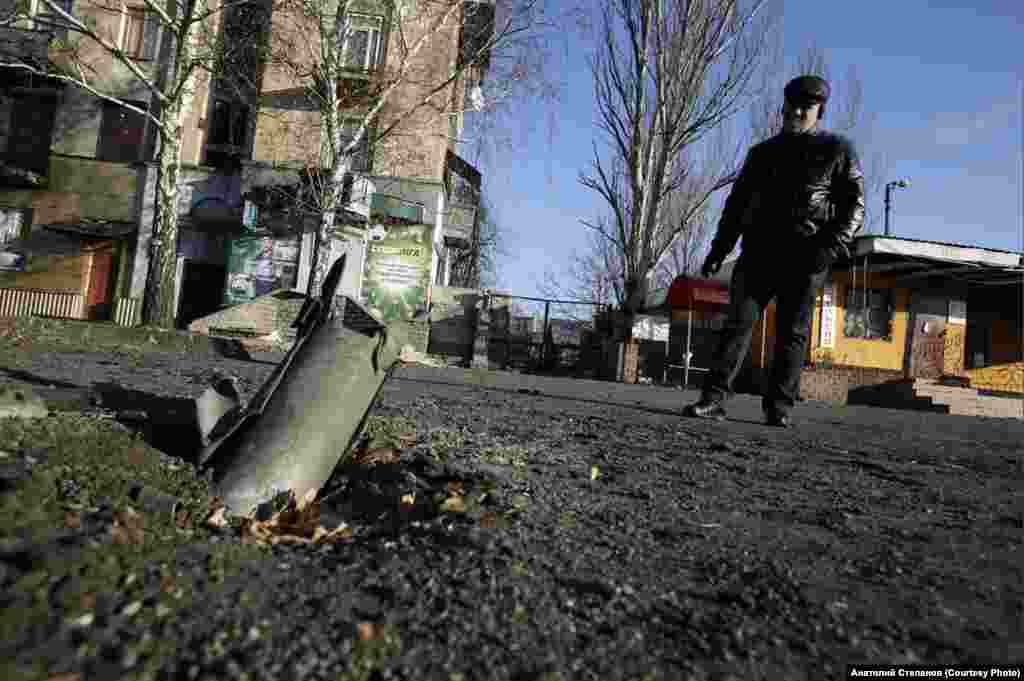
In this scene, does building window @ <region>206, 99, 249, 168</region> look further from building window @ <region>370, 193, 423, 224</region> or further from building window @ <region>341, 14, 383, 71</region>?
building window @ <region>370, 193, 423, 224</region>

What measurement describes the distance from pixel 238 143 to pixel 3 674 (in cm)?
2070

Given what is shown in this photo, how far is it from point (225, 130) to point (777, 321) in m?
19.4

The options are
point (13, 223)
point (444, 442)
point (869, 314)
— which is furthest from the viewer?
point (869, 314)

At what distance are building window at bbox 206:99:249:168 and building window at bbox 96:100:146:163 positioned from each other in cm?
195

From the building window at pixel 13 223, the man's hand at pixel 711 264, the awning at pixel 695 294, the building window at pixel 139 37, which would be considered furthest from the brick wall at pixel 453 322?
the man's hand at pixel 711 264

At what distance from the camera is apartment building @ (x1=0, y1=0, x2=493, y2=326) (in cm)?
1755

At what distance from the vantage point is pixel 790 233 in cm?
343

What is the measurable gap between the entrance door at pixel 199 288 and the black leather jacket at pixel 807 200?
17625mm

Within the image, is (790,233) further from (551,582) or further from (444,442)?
(551,582)

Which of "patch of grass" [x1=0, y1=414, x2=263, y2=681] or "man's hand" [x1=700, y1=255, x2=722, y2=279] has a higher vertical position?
Answer: "man's hand" [x1=700, y1=255, x2=722, y2=279]

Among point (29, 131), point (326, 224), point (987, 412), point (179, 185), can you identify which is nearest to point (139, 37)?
point (29, 131)

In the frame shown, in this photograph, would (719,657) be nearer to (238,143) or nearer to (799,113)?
(799,113)

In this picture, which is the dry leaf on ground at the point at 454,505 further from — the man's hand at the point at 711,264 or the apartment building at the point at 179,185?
the apartment building at the point at 179,185

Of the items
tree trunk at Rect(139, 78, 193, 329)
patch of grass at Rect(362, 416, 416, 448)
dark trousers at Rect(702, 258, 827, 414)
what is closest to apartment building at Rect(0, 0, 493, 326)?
tree trunk at Rect(139, 78, 193, 329)
